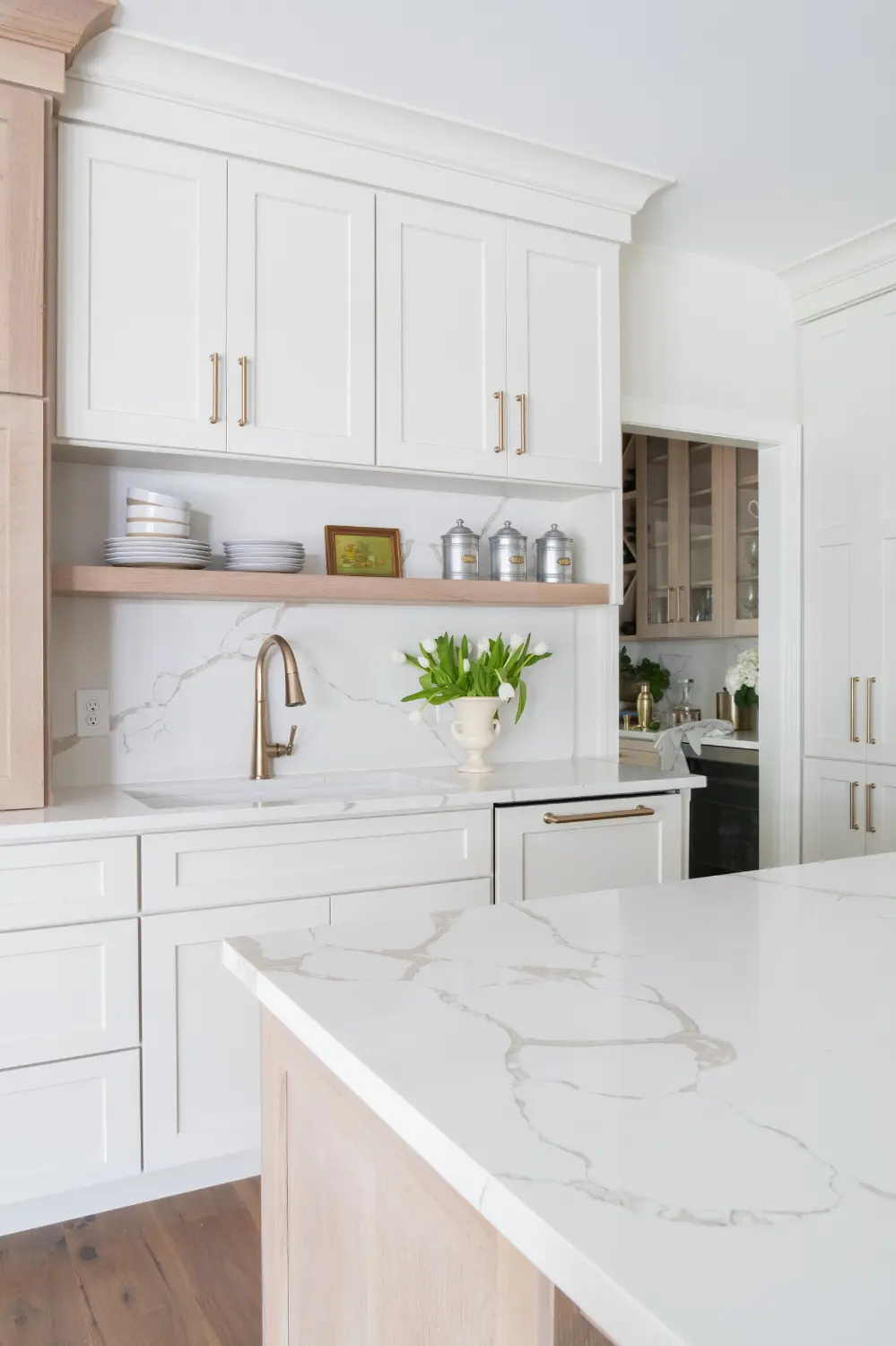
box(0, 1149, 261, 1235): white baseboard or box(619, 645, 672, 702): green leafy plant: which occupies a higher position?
box(619, 645, 672, 702): green leafy plant

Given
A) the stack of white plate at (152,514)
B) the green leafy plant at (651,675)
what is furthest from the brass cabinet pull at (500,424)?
the green leafy plant at (651,675)

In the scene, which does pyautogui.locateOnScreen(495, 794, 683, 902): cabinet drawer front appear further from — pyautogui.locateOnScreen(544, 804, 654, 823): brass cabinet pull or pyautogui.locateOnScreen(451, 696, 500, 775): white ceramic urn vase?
pyautogui.locateOnScreen(451, 696, 500, 775): white ceramic urn vase

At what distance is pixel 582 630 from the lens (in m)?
3.36

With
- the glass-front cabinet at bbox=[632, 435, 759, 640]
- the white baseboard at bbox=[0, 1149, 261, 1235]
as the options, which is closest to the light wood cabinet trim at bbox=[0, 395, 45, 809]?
the white baseboard at bbox=[0, 1149, 261, 1235]

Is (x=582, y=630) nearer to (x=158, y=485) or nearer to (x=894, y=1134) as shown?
(x=158, y=485)

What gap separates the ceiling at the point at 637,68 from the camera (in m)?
2.18

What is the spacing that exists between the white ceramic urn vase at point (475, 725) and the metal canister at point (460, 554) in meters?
0.37

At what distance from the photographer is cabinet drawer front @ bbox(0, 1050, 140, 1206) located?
2074 mm

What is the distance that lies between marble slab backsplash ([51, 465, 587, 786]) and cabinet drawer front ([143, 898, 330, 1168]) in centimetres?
60

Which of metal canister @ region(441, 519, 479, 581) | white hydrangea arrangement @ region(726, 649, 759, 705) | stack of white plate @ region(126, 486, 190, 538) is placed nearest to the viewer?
stack of white plate @ region(126, 486, 190, 538)

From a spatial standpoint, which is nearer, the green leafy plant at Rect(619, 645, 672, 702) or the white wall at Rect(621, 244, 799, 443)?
the white wall at Rect(621, 244, 799, 443)

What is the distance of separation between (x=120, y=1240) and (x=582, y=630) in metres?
2.13

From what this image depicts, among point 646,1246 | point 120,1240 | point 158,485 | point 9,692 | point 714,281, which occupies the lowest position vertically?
point 120,1240

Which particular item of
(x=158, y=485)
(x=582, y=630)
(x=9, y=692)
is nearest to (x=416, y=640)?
(x=582, y=630)
